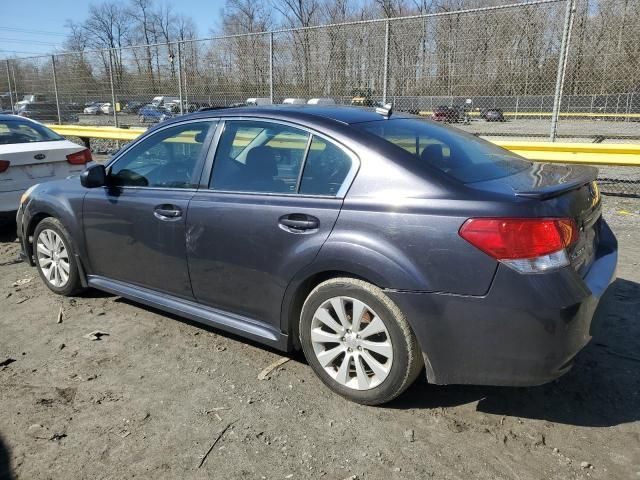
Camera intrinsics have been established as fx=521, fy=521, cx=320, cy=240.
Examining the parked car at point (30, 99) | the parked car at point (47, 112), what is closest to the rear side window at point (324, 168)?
the parked car at point (47, 112)

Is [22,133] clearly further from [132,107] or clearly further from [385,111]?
[132,107]

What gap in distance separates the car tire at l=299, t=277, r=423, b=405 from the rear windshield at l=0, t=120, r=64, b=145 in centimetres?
558

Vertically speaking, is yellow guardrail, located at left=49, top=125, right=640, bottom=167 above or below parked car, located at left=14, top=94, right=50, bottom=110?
below

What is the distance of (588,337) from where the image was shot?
8.29 ft

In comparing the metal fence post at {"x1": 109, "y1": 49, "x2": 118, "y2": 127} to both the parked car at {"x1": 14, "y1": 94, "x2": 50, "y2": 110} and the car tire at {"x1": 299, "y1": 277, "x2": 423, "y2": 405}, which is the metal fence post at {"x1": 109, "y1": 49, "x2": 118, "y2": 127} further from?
the car tire at {"x1": 299, "y1": 277, "x2": 423, "y2": 405}

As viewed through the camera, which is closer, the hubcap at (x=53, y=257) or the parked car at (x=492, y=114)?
the hubcap at (x=53, y=257)

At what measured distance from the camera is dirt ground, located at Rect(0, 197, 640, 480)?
242cm

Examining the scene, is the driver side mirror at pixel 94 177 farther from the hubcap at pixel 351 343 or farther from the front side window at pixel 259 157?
the hubcap at pixel 351 343

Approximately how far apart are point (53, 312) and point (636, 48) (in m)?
7.91

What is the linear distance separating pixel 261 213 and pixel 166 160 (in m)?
1.15

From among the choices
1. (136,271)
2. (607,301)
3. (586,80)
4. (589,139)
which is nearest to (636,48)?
(586,80)

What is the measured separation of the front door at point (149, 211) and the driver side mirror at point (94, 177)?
55 millimetres

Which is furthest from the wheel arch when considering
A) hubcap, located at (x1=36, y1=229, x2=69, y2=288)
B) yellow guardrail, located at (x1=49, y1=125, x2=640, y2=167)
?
yellow guardrail, located at (x1=49, y1=125, x2=640, y2=167)

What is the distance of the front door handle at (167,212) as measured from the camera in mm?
3428
